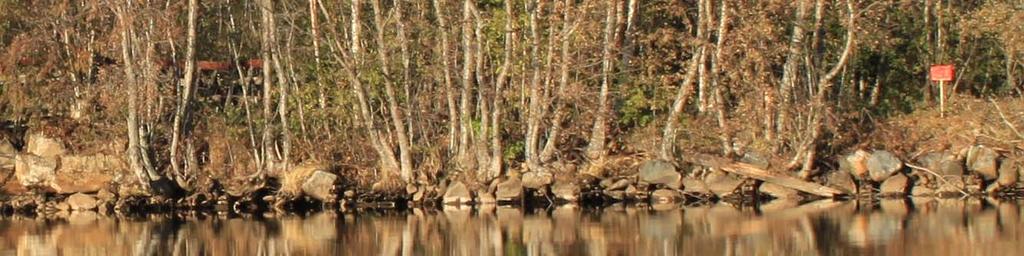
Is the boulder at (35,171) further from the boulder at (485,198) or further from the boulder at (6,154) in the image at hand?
the boulder at (485,198)

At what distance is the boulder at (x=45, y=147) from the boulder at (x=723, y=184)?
11120 millimetres

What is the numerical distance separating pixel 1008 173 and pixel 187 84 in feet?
44.7

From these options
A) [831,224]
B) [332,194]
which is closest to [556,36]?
[332,194]

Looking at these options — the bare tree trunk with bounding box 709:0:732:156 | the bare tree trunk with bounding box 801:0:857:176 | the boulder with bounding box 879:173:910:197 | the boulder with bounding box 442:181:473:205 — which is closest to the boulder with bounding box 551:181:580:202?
the boulder with bounding box 442:181:473:205

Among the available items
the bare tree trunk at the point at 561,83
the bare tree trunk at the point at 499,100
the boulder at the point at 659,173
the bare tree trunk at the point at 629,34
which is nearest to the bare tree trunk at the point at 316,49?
the bare tree trunk at the point at 499,100

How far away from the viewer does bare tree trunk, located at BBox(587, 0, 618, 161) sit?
29.7m

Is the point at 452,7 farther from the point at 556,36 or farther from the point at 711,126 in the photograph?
the point at 711,126

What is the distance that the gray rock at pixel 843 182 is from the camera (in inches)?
1145

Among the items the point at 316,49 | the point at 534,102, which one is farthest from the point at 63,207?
the point at 534,102

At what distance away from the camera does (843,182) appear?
95.6ft

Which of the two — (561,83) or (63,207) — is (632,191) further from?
(63,207)

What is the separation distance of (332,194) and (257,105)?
3.57 metres

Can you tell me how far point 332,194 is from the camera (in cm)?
2956

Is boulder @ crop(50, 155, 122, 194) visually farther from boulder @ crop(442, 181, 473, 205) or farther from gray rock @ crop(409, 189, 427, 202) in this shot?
boulder @ crop(442, 181, 473, 205)
